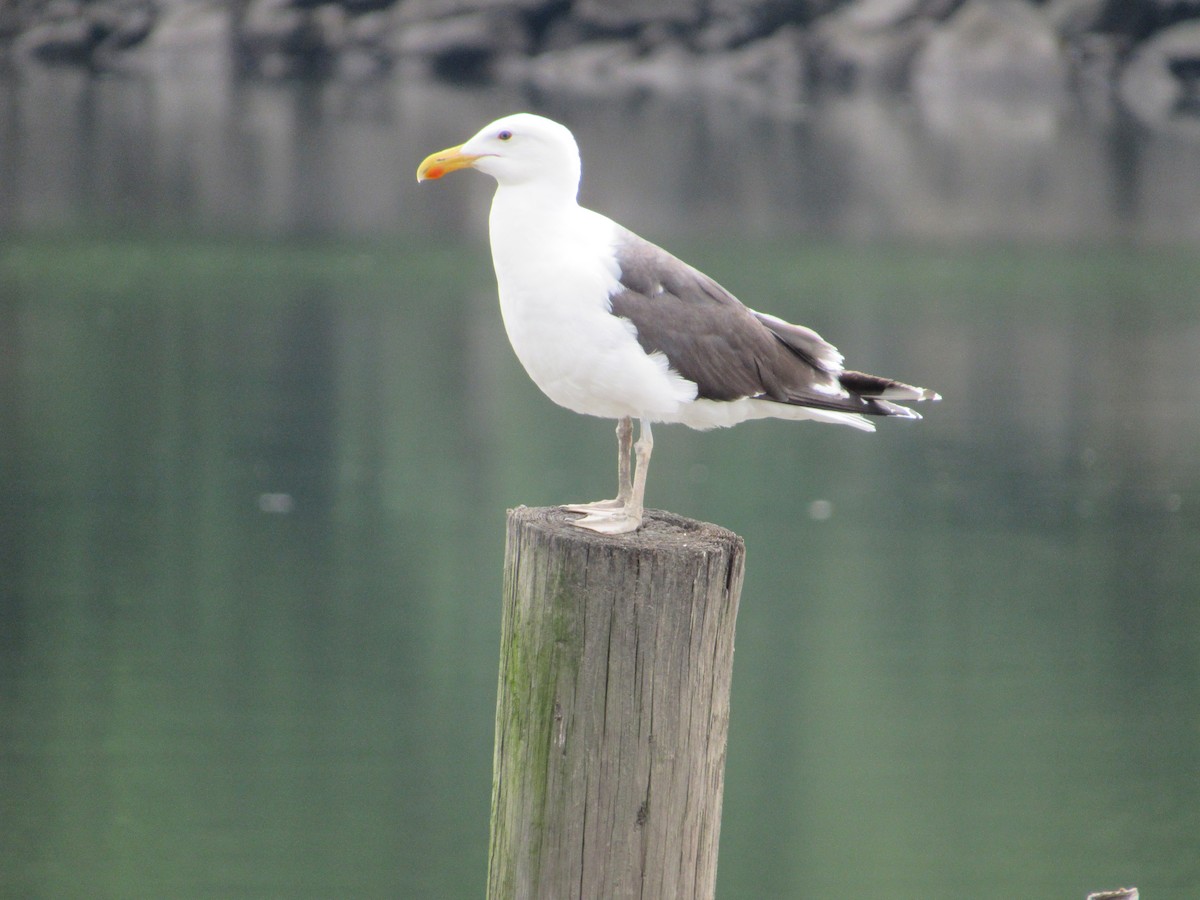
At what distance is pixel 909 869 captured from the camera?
780cm

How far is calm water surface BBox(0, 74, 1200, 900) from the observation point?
798 cm

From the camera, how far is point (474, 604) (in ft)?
34.4

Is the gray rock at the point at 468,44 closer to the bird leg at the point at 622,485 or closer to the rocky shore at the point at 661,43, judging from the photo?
the rocky shore at the point at 661,43

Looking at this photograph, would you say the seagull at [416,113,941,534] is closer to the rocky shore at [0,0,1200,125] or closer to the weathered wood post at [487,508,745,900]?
the weathered wood post at [487,508,745,900]

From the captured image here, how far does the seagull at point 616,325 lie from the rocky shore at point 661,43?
39811 mm

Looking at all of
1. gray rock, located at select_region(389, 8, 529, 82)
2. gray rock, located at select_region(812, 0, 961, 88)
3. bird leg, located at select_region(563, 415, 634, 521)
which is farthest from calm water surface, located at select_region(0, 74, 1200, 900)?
gray rock, located at select_region(389, 8, 529, 82)

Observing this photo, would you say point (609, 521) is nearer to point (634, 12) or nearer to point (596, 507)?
point (596, 507)

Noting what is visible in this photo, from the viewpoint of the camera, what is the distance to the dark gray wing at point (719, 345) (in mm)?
Answer: 3895

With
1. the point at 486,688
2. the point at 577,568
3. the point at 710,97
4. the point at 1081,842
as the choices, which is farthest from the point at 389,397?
the point at 710,97

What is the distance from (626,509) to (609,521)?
0.14m

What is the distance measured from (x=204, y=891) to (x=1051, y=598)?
5.75m

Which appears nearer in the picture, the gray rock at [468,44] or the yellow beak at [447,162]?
the yellow beak at [447,162]

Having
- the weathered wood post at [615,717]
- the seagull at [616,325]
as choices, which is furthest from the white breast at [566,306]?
the weathered wood post at [615,717]

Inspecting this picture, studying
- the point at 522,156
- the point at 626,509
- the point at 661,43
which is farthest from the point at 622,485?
the point at 661,43
